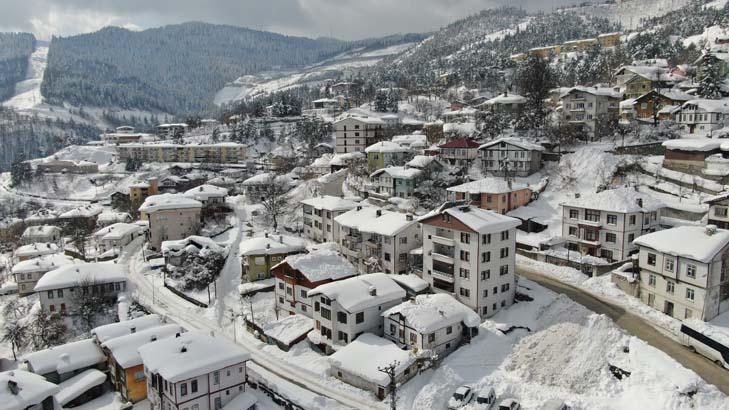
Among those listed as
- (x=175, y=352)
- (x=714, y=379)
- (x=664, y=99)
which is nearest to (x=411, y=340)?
(x=175, y=352)

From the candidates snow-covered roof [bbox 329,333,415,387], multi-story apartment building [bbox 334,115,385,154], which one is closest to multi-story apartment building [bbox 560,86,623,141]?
multi-story apartment building [bbox 334,115,385,154]

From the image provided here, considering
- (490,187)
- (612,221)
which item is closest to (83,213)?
(490,187)

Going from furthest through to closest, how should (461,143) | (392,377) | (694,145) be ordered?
(461,143) → (694,145) → (392,377)

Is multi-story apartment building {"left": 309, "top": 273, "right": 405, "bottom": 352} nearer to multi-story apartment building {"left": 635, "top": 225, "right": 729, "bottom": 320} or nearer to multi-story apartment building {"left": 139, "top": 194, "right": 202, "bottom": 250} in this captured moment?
multi-story apartment building {"left": 635, "top": 225, "right": 729, "bottom": 320}

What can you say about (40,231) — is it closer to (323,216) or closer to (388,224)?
(323,216)

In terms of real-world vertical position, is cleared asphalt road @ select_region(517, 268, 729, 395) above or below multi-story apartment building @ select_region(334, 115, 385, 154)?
below

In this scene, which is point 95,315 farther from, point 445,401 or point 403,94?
point 403,94
